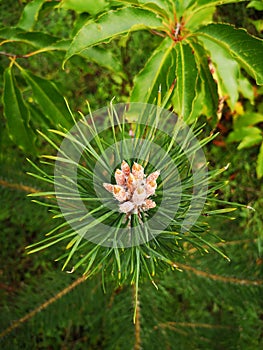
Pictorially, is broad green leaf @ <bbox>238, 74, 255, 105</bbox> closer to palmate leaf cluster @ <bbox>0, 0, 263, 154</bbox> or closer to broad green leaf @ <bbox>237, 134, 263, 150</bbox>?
broad green leaf @ <bbox>237, 134, 263, 150</bbox>

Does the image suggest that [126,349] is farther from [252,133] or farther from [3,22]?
[3,22]

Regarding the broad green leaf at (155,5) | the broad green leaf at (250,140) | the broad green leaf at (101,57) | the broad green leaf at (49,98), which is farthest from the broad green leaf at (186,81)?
the broad green leaf at (250,140)

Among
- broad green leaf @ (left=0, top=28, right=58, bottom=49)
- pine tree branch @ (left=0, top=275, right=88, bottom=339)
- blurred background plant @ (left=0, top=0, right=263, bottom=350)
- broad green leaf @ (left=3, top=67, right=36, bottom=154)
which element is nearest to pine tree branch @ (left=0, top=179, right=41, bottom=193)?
blurred background plant @ (left=0, top=0, right=263, bottom=350)

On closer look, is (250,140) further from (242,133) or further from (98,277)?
(98,277)

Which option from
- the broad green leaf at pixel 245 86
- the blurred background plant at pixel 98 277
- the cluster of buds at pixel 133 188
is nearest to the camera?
the cluster of buds at pixel 133 188

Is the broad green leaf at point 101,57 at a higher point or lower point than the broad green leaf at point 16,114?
higher

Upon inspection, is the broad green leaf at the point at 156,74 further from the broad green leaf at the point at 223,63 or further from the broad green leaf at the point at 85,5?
the broad green leaf at the point at 85,5
